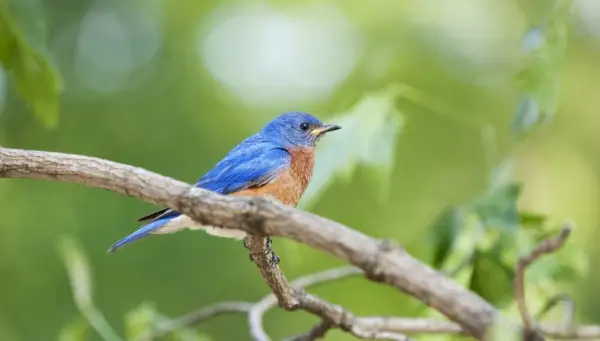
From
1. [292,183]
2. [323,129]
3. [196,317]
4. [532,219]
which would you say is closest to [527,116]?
[532,219]

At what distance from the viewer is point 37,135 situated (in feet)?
14.9

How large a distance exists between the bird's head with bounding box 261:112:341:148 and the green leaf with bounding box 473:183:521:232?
577mm

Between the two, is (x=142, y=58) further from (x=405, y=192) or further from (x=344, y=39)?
(x=405, y=192)

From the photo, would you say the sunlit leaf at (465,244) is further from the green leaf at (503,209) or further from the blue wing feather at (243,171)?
the blue wing feather at (243,171)

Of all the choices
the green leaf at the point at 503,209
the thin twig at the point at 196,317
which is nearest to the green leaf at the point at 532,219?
the green leaf at the point at 503,209

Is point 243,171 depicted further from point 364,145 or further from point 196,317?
point 196,317

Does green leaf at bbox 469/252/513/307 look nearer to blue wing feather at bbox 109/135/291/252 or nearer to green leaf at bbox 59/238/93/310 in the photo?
blue wing feather at bbox 109/135/291/252

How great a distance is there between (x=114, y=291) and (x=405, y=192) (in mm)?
1539

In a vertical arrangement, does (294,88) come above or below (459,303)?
above

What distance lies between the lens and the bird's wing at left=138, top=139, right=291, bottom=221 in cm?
215

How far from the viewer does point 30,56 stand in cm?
195

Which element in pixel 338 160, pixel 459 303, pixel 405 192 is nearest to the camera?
pixel 459 303

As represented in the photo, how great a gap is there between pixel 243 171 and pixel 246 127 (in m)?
2.72

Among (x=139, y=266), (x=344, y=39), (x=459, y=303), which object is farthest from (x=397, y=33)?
(x=459, y=303)
